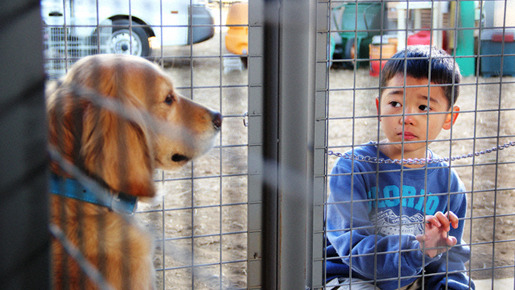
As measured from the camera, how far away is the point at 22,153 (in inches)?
33.3

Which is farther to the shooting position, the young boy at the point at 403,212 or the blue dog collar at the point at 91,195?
the young boy at the point at 403,212

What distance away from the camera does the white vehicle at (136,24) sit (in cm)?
131

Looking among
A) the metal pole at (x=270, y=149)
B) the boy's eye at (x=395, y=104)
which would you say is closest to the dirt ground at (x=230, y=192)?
the boy's eye at (x=395, y=104)

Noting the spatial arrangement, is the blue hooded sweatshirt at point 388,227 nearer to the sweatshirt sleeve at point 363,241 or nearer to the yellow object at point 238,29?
the sweatshirt sleeve at point 363,241

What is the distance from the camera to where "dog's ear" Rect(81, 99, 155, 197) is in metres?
→ 1.21

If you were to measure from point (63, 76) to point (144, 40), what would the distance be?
243 mm

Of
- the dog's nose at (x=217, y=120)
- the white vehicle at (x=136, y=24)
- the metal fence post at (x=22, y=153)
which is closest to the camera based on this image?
the metal fence post at (x=22, y=153)

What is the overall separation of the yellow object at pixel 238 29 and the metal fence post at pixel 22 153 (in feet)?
2.07

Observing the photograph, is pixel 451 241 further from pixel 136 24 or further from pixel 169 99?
pixel 136 24

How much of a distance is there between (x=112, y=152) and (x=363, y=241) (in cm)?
86

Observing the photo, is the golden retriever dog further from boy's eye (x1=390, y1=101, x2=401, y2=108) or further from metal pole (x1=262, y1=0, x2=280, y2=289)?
boy's eye (x1=390, y1=101, x2=401, y2=108)

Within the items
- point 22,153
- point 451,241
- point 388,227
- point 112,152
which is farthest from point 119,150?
point 451,241

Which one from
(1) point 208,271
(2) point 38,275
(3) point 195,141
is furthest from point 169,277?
(2) point 38,275

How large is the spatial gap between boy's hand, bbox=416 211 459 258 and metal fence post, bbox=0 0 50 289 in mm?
1198
